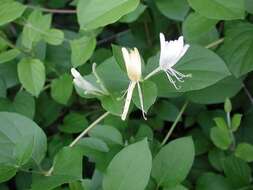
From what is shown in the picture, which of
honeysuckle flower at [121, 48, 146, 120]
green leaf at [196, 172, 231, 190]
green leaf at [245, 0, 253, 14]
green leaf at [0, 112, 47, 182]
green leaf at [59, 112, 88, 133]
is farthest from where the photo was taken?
green leaf at [59, 112, 88, 133]

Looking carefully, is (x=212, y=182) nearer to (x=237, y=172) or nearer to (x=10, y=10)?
(x=237, y=172)

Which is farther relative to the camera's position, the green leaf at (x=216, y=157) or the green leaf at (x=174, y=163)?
the green leaf at (x=216, y=157)

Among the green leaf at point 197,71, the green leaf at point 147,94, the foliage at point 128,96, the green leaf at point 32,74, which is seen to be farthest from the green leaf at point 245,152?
the green leaf at point 32,74

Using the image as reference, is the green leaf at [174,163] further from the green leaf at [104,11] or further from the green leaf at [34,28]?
the green leaf at [34,28]

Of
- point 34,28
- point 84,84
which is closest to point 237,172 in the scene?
point 84,84

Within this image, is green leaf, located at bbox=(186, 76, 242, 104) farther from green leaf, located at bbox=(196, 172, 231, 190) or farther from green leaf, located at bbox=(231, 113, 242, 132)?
green leaf, located at bbox=(196, 172, 231, 190)

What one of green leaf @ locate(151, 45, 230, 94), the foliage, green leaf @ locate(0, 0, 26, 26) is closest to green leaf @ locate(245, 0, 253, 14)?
the foliage

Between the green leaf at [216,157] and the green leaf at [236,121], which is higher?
the green leaf at [236,121]
